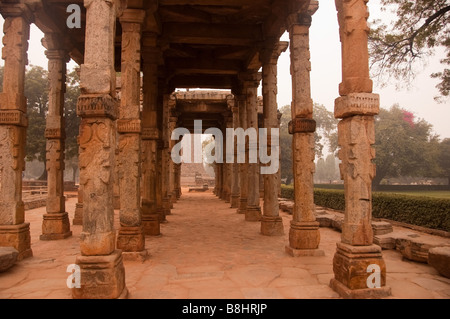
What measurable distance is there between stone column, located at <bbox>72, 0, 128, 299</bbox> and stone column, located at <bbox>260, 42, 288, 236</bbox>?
5121 mm

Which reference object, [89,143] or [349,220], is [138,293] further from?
[349,220]

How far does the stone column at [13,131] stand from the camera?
5875 mm

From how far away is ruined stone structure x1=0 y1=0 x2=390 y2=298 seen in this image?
386 cm

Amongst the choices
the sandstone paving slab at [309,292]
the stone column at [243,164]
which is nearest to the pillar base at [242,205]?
the stone column at [243,164]

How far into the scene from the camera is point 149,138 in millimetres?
7961

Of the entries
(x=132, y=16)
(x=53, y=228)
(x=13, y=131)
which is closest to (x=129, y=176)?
(x=13, y=131)

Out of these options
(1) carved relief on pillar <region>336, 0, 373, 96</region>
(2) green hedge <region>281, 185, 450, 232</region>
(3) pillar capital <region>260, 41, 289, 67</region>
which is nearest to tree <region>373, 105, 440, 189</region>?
(2) green hedge <region>281, 185, 450, 232</region>

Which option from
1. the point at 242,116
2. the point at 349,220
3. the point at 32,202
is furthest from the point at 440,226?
the point at 32,202

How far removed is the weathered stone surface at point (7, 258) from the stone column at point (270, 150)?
5.57m

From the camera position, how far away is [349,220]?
4.24 metres

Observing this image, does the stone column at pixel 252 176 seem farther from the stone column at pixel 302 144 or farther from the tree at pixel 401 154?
the tree at pixel 401 154

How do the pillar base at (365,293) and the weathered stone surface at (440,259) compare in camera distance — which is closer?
the pillar base at (365,293)

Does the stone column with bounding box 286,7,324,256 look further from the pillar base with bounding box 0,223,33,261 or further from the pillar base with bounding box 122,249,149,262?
the pillar base with bounding box 0,223,33,261

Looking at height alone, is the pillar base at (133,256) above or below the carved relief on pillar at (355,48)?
below
